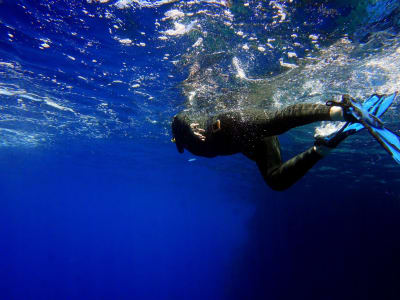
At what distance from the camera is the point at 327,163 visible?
19.9m

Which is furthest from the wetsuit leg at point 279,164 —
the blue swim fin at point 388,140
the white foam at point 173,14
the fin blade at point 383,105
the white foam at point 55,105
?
the white foam at point 55,105

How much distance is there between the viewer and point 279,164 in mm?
3791

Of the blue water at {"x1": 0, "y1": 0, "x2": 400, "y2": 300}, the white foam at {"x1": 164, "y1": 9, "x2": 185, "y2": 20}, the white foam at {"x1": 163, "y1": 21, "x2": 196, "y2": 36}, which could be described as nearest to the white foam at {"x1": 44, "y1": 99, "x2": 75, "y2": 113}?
the blue water at {"x1": 0, "y1": 0, "x2": 400, "y2": 300}

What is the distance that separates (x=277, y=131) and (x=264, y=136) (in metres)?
0.27

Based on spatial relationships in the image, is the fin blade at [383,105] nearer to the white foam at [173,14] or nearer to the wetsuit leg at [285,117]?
the wetsuit leg at [285,117]

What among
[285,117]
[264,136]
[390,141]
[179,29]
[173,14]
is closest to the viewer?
[390,141]

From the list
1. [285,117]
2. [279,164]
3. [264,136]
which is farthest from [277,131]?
[279,164]

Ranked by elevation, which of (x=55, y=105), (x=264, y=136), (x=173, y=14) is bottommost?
(x=264, y=136)

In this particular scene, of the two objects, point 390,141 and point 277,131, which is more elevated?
point 277,131

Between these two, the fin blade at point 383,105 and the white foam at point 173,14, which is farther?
the white foam at point 173,14

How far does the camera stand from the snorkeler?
3.04 metres

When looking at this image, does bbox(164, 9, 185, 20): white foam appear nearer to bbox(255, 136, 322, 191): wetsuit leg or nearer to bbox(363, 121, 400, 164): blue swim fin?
bbox(255, 136, 322, 191): wetsuit leg

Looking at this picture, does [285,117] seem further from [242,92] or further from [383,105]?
[242,92]

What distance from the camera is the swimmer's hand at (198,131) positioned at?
4.43 metres
